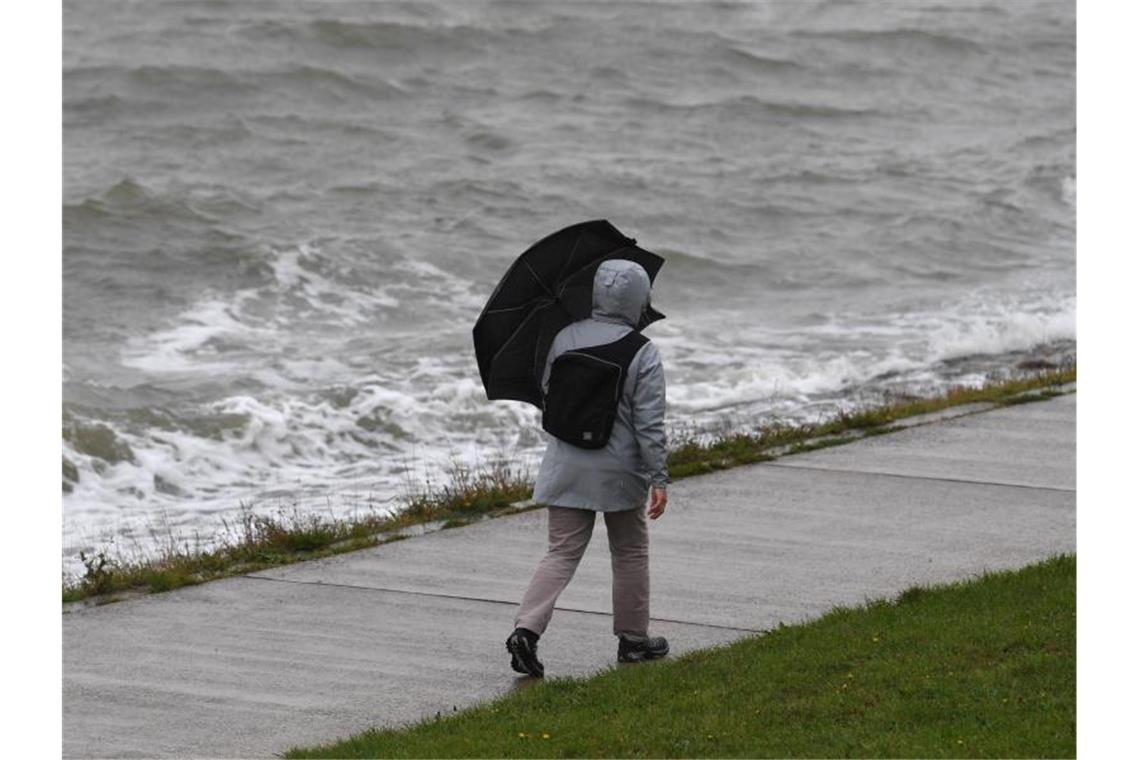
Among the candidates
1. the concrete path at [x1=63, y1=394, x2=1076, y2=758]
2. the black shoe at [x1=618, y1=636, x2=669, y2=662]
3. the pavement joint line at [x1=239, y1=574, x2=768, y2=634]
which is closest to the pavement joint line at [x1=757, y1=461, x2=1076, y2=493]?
the concrete path at [x1=63, y1=394, x2=1076, y2=758]

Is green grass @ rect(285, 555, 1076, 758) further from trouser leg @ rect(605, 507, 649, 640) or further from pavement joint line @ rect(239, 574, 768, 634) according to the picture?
pavement joint line @ rect(239, 574, 768, 634)

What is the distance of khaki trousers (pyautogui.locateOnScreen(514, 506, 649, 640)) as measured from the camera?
6469mm

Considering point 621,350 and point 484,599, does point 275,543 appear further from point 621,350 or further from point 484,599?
point 621,350

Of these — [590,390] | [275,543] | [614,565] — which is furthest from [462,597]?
[590,390]

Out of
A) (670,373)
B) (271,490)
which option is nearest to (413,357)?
(670,373)

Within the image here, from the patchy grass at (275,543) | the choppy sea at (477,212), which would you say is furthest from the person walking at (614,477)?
the choppy sea at (477,212)

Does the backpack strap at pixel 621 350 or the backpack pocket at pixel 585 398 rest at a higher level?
the backpack strap at pixel 621 350

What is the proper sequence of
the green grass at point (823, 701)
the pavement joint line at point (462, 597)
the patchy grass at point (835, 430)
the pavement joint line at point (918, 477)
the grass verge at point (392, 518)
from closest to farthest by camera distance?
the green grass at point (823, 701) < the pavement joint line at point (462, 597) < the grass verge at point (392, 518) < the pavement joint line at point (918, 477) < the patchy grass at point (835, 430)

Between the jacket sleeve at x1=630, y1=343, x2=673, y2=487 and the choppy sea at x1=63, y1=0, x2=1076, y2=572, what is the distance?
4785mm

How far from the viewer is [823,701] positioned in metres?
5.73

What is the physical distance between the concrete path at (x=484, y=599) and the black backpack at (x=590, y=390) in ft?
2.96

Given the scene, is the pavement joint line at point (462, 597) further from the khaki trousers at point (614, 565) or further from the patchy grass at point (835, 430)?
the patchy grass at point (835, 430)

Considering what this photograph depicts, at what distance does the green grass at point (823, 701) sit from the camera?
5336 millimetres

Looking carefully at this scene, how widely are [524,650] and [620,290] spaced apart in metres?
1.27
